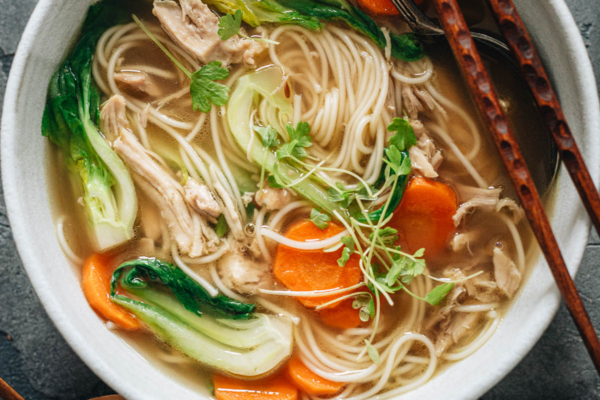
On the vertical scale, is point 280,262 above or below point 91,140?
below

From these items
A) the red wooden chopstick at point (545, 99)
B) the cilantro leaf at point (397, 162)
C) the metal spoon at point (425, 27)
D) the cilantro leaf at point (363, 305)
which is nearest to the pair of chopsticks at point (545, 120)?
the red wooden chopstick at point (545, 99)

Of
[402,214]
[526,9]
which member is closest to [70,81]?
[402,214]

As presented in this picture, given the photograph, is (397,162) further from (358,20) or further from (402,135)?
(358,20)

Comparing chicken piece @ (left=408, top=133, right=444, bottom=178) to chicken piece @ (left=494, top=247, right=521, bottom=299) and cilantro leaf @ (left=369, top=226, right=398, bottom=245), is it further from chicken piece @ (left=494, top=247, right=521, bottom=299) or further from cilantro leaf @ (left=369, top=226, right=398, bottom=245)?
chicken piece @ (left=494, top=247, right=521, bottom=299)

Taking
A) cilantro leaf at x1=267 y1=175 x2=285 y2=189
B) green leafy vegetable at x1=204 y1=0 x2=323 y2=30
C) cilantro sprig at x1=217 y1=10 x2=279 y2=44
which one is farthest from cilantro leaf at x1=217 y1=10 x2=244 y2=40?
cilantro leaf at x1=267 y1=175 x2=285 y2=189

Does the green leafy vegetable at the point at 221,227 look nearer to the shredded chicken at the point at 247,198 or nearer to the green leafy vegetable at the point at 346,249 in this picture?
the shredded chicken at the point at 247,198

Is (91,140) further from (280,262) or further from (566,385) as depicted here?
(566,385)
